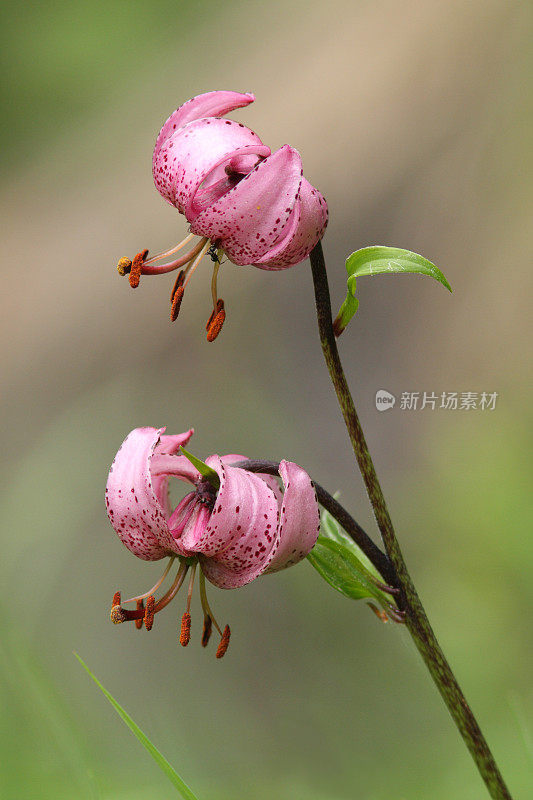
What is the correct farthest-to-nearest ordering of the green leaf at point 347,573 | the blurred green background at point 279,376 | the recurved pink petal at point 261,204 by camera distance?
the blurred green background at point 279,376
the green leaf at point 347,573
the recurved pink petal at point 261,204

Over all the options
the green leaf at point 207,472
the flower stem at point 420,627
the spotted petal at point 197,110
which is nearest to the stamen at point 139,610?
the green leaf at point 207,472

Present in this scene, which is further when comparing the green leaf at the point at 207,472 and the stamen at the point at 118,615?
the stamen at the point at 118,615

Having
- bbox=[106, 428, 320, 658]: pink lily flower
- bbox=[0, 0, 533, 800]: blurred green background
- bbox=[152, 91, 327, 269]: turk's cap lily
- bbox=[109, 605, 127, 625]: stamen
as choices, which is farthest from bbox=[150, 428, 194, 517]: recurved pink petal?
bbox=[0, 0, 533, 800]: blurred green background

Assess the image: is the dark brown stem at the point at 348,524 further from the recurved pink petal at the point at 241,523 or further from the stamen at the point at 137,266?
the stamen at the point at 137,266

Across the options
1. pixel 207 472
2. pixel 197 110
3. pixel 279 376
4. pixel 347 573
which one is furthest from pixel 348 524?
pixel 279 376

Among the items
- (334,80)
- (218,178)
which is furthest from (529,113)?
(218,178)

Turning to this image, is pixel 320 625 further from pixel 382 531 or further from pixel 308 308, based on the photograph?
pixel 382 531
